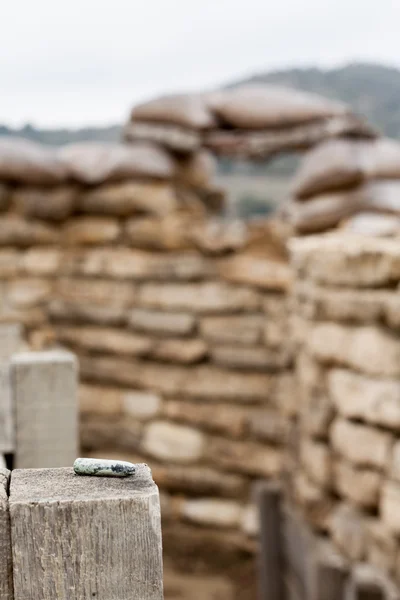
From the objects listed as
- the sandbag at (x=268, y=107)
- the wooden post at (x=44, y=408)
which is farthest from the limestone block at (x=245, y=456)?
the wooden post at (x=44, y=408)

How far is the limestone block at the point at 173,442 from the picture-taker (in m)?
6.30

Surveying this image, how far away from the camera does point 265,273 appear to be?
6125 millimetres

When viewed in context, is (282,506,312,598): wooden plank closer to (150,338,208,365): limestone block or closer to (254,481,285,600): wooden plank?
(254,481,285,600): wooden plank

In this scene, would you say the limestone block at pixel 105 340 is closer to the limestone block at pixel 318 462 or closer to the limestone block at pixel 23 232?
the limestone block at pixel 23 232

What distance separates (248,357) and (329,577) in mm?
2684

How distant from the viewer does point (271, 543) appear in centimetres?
490

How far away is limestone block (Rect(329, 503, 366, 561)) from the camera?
3520 millimetres

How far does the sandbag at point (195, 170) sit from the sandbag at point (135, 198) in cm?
38

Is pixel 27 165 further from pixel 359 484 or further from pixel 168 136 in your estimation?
pixel 359 484

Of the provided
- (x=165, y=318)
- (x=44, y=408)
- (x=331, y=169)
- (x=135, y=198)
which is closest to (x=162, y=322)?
(x=165, y=318)

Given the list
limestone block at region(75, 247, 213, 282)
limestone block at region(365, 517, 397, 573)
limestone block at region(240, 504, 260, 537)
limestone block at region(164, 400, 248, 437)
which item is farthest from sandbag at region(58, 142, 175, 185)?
limestone block at region(365, 517, 397, 573)

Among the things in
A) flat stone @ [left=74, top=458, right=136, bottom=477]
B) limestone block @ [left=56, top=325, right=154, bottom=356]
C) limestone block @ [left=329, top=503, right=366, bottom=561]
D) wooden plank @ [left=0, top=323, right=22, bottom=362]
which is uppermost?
wooden plank @ [left=0, top=323, right=22, bottom=362]

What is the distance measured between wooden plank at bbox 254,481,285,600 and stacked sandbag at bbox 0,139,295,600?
96cm

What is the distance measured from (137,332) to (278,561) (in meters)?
2.35
